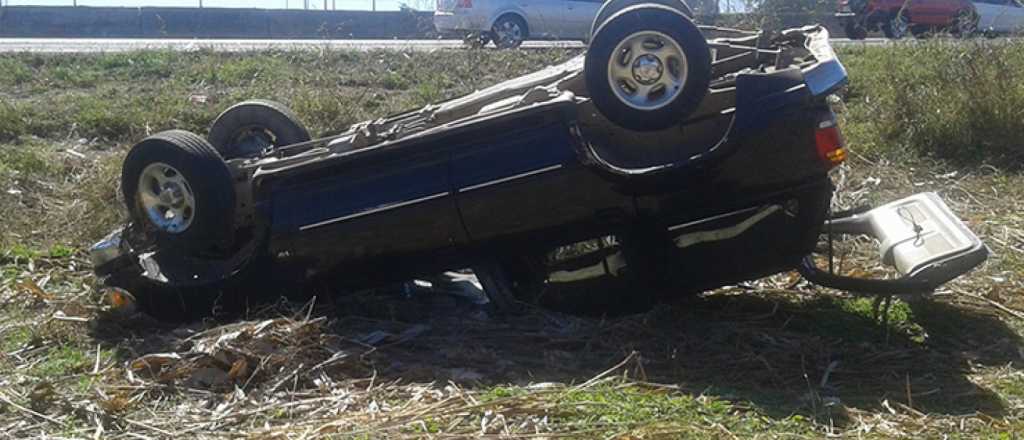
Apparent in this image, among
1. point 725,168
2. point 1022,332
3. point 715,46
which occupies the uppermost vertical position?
point 715,46

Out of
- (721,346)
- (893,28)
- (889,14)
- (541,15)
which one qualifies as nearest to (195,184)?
(721,346)

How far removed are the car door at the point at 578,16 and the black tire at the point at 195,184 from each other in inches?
629

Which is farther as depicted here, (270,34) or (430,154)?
(270,34)

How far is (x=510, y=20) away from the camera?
20.9 meters

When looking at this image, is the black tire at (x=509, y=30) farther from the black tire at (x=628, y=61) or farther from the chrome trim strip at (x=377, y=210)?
the black tire at (x=628, y=61)

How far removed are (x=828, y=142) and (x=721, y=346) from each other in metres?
1.04

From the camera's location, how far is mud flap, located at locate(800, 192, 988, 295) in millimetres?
5473

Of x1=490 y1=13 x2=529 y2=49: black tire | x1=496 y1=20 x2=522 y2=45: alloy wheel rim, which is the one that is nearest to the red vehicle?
x1=490 y1=13 x2=529 y2=49: black tire

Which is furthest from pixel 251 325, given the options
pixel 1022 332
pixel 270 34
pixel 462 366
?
pixel 270 34

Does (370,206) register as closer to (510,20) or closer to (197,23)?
(510,20)

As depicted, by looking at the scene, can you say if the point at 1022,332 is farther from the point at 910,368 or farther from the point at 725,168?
the point at 725,168

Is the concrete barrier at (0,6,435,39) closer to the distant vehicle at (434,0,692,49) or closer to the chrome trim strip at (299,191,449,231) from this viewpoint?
the distant vehicle at (434,0,692,49)

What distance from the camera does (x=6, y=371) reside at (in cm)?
541

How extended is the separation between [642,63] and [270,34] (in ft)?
79.7
